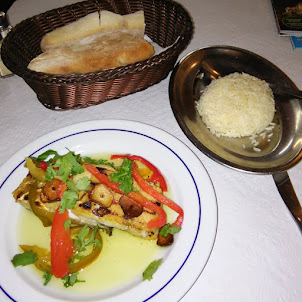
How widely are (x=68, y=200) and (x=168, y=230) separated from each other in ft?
1.32

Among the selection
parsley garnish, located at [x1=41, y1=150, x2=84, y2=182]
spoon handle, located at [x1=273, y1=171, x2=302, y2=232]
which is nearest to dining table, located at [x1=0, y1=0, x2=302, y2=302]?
spoon handle, located at [x1=273, y1=171, x2=302, y2=232]

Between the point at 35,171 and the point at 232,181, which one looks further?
the point at 232,181

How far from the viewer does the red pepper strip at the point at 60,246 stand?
118 cm

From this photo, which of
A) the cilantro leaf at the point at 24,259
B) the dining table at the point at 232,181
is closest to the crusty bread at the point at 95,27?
the dining table at the point at 232,181

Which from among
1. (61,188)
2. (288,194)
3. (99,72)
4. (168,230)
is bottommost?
(288,194)

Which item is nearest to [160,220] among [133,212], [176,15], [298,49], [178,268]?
[133,212]

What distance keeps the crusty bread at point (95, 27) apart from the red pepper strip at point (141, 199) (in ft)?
2.46

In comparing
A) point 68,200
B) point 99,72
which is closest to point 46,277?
point 68,200

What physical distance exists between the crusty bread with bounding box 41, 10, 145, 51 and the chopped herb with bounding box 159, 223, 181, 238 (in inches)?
41.7

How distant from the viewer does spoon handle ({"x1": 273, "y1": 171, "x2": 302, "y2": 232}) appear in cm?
126

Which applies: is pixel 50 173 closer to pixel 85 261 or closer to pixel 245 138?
pixel 85 261

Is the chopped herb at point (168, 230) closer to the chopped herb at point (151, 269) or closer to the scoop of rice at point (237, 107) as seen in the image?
the chopped herb at point (151, 269)

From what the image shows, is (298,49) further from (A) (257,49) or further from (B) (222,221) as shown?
(B) (222,221)

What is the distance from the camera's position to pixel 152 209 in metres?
1.27
